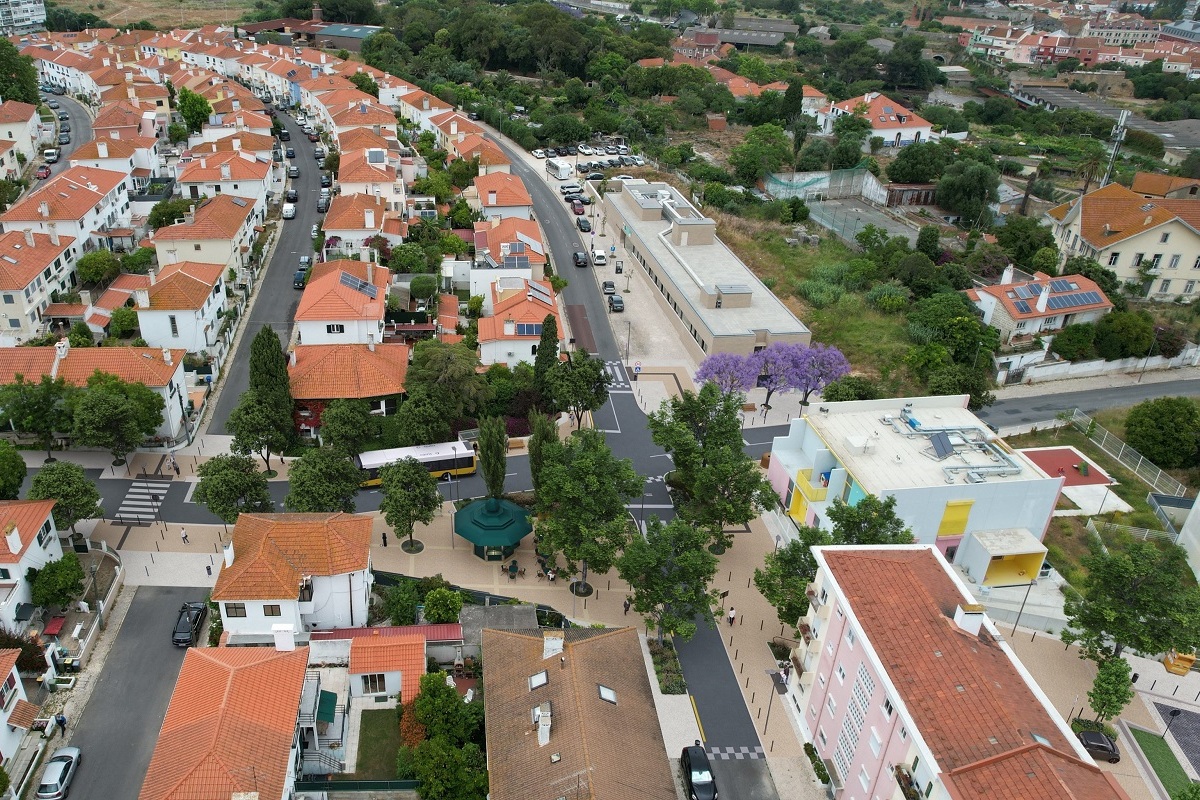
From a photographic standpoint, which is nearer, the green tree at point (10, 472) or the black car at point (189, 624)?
the black car at point (189, 624)

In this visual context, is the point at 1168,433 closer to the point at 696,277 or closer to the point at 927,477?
the point at 927,477

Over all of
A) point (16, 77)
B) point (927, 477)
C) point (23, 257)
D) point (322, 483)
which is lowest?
point (322, 483)

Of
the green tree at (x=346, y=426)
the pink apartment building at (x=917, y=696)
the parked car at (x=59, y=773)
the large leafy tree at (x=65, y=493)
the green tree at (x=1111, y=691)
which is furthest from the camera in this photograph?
the green tree at (x=346, y=426)

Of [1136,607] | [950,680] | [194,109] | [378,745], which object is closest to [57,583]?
[378,745]

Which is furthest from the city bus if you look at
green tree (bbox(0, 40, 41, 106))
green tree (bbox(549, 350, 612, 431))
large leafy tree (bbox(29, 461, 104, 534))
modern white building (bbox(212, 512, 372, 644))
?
green tree (bbox(0, 40, 41, 106))

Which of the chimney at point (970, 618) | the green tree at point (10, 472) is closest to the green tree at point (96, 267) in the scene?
the green tree at point (10, 472)

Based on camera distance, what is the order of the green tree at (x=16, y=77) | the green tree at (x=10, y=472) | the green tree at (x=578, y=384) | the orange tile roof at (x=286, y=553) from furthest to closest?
the green tree at (x=16, y=77) → the green tree at (x=578, y=384) → the green tree at (x=10, y=472) → the orange tile roof at (x=286, y=553)

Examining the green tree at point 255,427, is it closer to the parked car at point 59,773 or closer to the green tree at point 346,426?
the green tree at point 346,426
